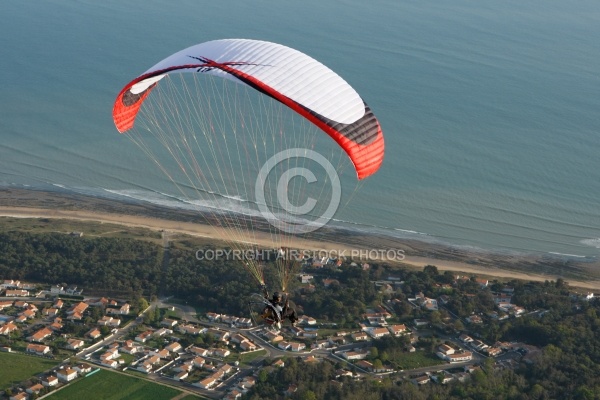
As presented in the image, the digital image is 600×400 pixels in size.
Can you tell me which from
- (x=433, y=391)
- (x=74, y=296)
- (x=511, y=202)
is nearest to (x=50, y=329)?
(x=74, y=296)

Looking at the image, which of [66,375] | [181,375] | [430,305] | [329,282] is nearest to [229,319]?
[181,375]

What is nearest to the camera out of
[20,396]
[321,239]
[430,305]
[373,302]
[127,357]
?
[20,396]

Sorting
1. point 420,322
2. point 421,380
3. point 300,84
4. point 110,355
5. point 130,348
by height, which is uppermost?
point 300,84

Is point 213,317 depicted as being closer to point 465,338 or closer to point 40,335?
point 40,335

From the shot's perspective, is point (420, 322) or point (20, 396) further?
point (420, 322)

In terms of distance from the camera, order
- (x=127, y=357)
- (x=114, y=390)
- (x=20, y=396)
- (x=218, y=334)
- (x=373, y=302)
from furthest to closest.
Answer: (x=373, y=302)
(x=218, y=334)
(x=127, y=357)
(x=114, y=390)
(x=20, y=396)

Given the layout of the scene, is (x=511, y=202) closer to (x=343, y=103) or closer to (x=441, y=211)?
(x=441, y=211)

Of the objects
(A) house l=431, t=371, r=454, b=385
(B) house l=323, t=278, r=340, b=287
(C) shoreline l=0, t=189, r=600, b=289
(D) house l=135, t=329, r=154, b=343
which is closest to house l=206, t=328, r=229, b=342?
(D) house l=135, t=329, r=154, b=343
